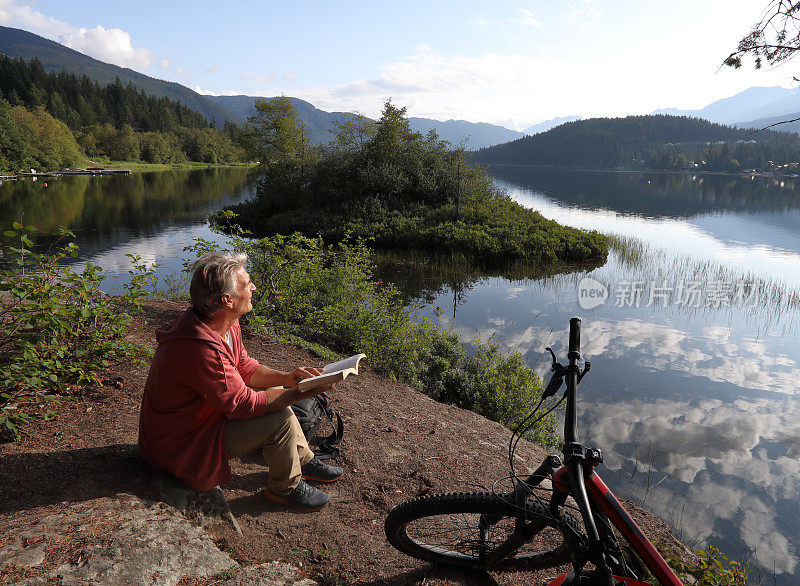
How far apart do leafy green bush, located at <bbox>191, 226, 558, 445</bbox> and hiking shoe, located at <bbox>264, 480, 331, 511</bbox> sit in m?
4.00

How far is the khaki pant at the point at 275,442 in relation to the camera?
10.1 ft

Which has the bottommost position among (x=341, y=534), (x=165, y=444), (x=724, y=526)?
(x=724, y=526)

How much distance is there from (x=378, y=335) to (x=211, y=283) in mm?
5416

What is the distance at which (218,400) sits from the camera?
9.21ft

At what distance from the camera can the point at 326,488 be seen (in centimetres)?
388

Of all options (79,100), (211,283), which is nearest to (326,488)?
(211,283)

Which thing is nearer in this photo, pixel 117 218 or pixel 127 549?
pixel 127 549

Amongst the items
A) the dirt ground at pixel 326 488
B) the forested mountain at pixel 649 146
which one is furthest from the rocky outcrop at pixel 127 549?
the forested mountain at pixel 649 146

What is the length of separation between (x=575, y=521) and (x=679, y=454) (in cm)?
618

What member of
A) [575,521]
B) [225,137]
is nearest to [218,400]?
[575,521]

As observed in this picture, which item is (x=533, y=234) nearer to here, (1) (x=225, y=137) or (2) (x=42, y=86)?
(2) (x=42, y=86)

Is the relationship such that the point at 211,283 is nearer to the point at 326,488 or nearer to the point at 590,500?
the point at 326,488

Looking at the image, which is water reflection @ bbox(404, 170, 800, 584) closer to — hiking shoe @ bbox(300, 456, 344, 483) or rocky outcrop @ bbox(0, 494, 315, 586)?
hiking shoe @ bbox(300, 456, 344, 483)

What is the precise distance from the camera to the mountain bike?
1.93 meters
